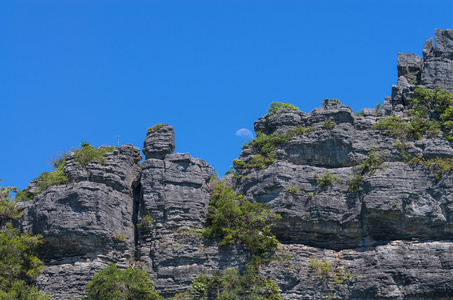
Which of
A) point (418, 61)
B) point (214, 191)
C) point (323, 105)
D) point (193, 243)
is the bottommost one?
point (193, 243)

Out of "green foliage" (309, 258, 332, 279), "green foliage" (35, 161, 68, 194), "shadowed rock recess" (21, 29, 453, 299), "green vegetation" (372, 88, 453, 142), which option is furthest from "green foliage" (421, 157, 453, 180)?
"green foliage" (35, 161, 68, 194)

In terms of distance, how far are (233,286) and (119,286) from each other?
362 centimetres

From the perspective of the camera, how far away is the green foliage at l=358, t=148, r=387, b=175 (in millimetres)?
29605

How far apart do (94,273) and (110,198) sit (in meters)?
2.74

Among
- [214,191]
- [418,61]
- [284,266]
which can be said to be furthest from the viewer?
[418,61]

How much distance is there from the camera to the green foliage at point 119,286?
26.5m

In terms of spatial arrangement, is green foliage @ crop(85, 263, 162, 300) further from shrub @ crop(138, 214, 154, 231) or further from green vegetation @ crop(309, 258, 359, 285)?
green vegetation @ crop(309, 258, 359, 285)

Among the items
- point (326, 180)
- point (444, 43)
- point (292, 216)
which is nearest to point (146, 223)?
point (292, 216)

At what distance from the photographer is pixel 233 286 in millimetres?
27766

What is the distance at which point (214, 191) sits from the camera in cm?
3041

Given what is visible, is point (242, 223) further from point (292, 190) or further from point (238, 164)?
point (238, 164)

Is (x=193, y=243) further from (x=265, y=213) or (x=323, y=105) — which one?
(x=323, y=105)

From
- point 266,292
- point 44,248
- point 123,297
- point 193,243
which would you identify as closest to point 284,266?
point 266,292

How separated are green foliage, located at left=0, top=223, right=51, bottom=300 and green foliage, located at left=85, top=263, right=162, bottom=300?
5.03 feet
